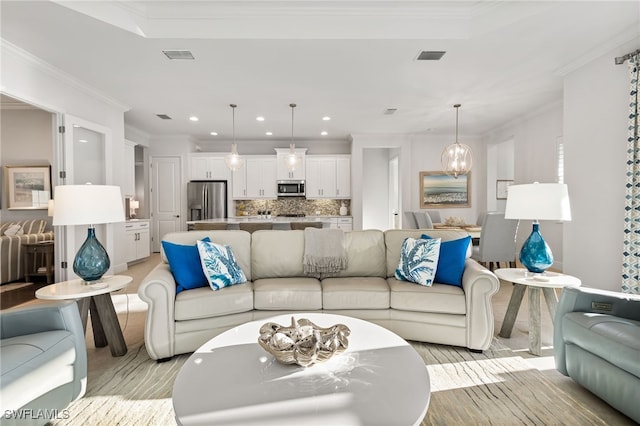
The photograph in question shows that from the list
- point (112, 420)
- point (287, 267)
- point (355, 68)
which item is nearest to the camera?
point (112, 420)

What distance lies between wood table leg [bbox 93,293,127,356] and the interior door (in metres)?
5.58

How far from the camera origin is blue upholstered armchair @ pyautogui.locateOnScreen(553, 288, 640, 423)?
165 cm

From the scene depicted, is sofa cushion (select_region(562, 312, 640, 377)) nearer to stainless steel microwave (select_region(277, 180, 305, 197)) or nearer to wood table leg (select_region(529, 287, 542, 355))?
wood table leg (select_region(529, 287, 542, 355))

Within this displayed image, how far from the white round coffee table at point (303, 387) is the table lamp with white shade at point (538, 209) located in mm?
1672

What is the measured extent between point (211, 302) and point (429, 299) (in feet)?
5.61

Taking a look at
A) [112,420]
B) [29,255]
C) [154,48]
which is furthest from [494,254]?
[29,255]

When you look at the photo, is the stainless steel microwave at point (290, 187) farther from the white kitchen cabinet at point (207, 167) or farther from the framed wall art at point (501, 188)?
the framed wall art at point (501, 188)

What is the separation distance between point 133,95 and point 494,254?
19.1 feet

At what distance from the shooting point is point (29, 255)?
5059 millimetres

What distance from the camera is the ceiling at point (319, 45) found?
3.03 meters

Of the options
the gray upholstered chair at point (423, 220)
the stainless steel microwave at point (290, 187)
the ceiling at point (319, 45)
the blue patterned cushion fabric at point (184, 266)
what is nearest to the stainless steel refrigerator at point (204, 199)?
the stainless steel microwave at point (290, 187)

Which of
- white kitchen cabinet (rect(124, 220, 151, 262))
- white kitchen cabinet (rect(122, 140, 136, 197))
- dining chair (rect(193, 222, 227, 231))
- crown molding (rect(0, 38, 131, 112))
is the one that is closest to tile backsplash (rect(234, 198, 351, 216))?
white kitchen cabinet (rect(124, 220, 151, 262))

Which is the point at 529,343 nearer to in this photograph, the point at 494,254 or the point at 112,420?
the point at 494,254

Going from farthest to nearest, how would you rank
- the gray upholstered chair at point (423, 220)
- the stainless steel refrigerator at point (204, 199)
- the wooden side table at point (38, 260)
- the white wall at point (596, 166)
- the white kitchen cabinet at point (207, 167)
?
the white kitchen cabinet at point (207, 167)
the stainless steel refrigerator at point (204, 199)
the gray upholstered chair at point (423, 220)
the wooden side table at point (38, 260)
the white wall at point (596, 166)
